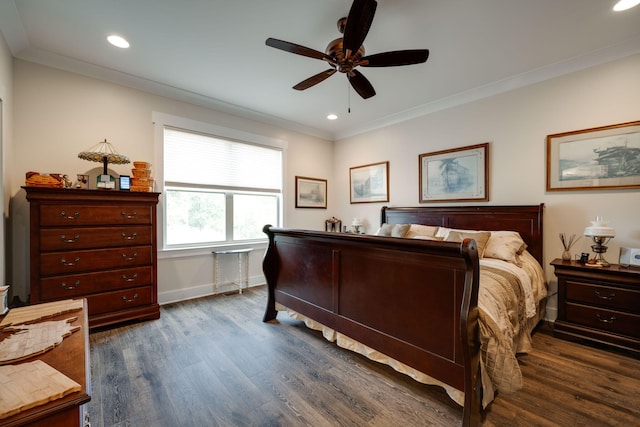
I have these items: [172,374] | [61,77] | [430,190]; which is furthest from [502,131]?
[61,77]

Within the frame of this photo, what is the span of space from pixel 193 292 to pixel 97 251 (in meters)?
1.39

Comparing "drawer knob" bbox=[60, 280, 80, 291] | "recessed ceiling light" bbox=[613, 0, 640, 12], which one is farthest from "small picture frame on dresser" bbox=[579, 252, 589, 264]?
"drawer knob" bbox=[60, 280, 80, 291]

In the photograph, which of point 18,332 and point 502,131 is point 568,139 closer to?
point 502,131

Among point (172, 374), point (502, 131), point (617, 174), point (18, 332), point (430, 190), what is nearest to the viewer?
point (18, 332)

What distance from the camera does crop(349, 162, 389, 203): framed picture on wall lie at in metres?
4.68

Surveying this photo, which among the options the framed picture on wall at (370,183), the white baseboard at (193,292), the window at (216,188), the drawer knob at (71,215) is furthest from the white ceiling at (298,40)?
the white baseboard at (193,292)

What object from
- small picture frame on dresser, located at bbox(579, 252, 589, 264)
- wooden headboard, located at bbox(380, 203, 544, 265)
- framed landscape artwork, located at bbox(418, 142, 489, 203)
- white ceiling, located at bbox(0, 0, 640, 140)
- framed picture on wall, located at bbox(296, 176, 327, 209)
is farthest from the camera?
framed picture on wall, located at bbox(296, 176, 327, 209)

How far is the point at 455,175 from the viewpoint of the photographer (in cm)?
379

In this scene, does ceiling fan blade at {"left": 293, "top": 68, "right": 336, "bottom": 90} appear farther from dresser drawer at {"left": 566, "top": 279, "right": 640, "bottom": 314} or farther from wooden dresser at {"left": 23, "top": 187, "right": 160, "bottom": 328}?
dresser drawer at {"left": 566, "top": 279, "right": 640, "bottom": 314}

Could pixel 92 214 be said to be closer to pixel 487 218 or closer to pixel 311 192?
pixel 311 192

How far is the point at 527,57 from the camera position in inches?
109

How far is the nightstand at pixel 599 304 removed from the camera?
7.54 ft

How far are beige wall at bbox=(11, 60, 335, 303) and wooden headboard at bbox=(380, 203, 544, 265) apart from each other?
2961mm

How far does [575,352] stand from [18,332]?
3779 millimetres
